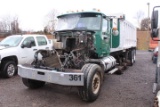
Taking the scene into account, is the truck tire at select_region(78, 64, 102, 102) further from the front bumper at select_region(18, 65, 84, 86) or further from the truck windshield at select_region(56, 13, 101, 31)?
the truck windshield at select_region(56, 13, 101, 31)

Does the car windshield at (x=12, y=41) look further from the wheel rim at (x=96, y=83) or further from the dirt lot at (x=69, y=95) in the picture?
the wheel rim at (x=96, y=83)

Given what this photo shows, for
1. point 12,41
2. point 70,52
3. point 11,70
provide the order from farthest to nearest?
point 12,41
point 11,70
point 70,52

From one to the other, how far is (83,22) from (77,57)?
143 cm

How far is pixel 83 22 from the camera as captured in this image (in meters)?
6.59

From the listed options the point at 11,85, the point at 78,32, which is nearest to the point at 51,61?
the point at 78,32

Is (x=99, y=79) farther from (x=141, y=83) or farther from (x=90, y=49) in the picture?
(x=141, y=83)

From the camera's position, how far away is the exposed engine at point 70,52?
568 cm

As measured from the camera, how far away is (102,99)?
5512 mm

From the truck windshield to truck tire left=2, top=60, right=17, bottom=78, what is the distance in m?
3.10

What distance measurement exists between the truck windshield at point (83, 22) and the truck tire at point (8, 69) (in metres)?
3.10

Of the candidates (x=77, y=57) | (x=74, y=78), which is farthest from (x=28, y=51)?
(x=74, y=78)

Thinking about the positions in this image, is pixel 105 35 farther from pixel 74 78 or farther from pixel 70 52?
pixel 74 78

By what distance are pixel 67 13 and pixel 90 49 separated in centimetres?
183

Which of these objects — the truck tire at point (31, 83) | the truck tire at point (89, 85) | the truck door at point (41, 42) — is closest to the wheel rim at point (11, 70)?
the truck door at point (41, 42)
